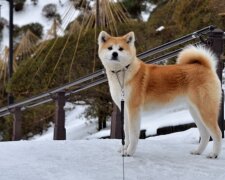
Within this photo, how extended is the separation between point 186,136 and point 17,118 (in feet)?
8.32

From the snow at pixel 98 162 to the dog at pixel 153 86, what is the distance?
0.70 feet

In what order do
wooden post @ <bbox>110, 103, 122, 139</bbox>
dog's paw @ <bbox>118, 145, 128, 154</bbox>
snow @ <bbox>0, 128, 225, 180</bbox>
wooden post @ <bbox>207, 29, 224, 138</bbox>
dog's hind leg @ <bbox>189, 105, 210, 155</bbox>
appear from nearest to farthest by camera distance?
snow @ <bbox>0, 128, 225, 180</bbox>, dog's paw @ <bbox>118, 145, 128, 154</bbox>, dog's hind leg @ <bbox>189, 105, 210, 155</bbox>, wooden post @ <bbox>207, 29, 224, 138</bbox>, wooden post @ <bbox>110, 103, 122, 139</bbox>

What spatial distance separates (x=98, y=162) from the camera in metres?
3.43

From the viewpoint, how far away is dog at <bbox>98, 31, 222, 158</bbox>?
365cm

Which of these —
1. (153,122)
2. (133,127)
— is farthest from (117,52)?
(153,122)

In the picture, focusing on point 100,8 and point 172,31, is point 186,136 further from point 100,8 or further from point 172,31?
point 172,31

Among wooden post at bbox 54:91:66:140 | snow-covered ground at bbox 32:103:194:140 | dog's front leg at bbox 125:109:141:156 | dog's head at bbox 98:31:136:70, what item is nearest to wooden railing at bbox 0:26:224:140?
wooden post at bbox 54:91:66:140

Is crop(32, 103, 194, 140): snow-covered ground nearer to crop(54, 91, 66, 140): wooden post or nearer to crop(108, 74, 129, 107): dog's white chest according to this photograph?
crop(108, 74, 129, 107): dog's white chest

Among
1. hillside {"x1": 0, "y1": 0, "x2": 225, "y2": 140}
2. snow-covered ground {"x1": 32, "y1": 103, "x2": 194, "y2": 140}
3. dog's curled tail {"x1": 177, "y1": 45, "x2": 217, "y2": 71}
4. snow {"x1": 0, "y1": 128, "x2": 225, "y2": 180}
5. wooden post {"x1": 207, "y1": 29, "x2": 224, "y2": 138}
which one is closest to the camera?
snow {"x1": 0, "y1": 128, "x2": 225, "y2": 180}

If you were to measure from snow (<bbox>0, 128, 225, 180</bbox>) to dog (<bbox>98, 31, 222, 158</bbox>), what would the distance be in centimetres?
21

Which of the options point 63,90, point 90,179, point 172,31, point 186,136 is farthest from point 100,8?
point 172,31

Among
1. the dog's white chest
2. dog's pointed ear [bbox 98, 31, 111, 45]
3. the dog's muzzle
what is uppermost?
dog's pointed ear [bbox 98, 31, 111, 45]

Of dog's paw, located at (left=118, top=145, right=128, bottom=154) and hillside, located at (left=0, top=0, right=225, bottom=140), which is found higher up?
hillside, located at (left=0, top=0, right=225, bottom=140)

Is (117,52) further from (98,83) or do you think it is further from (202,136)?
(98,83)
